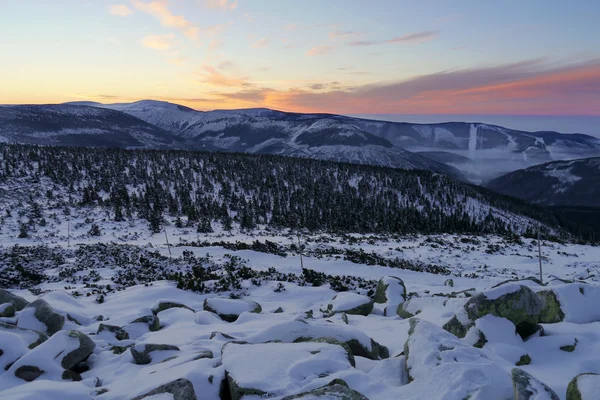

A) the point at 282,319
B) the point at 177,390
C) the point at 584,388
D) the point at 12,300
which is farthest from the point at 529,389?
the point at 12,300

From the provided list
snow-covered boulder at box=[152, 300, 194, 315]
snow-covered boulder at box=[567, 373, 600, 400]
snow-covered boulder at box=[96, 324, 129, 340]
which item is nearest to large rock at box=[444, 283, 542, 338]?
snow-covered boulder at box=[567, 373, 600, 400]

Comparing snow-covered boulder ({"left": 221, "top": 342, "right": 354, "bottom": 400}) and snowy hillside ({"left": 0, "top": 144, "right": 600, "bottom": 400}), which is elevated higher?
snow-covered boulder ({"left": 221, "top": 342, "right": 354, "bottom": 400})

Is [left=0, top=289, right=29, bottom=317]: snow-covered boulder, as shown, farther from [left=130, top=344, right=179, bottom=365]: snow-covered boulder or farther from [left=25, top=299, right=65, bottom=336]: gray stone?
[left=130, top=344, right=179, bottom=365]: snow-covered boulder

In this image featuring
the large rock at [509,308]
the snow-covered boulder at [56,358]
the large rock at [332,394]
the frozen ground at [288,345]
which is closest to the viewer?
the large rock at [332,394]

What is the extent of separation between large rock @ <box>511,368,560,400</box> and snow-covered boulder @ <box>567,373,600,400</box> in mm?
490

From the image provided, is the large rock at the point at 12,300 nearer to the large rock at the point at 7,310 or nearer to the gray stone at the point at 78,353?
the large rock at the point at 7,310

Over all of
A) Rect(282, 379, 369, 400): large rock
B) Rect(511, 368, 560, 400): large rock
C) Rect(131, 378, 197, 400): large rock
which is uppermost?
Rect(511, 368, 560, 400): large rock

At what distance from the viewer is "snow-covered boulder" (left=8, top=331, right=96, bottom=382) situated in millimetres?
8344

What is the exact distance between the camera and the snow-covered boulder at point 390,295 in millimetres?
17500

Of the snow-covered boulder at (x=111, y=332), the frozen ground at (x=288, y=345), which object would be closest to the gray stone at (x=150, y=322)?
the frozen ground at (x=288, y=345)

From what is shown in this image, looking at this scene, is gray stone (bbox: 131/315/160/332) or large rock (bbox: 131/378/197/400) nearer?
large rock (bbox: 131/378/197/400)

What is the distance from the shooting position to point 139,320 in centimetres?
1362

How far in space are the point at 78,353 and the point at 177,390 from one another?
4919 mm

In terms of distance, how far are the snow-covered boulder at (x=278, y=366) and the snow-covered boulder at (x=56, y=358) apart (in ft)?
14.3
